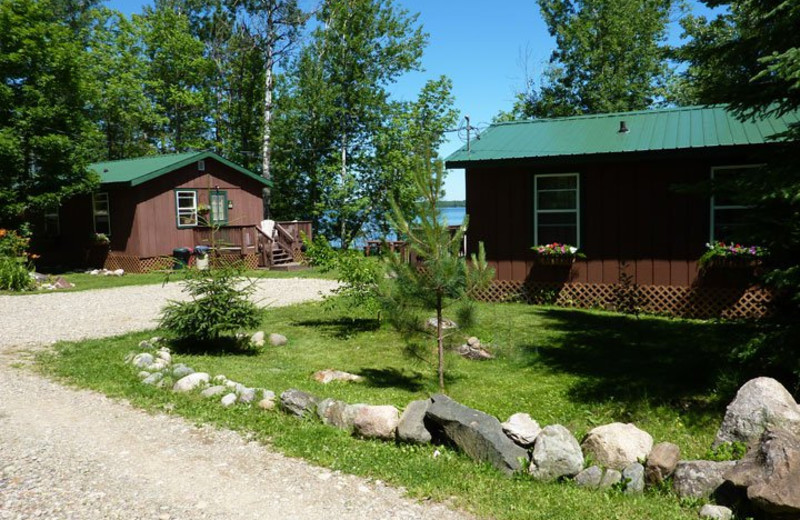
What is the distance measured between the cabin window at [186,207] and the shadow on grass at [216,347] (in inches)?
550

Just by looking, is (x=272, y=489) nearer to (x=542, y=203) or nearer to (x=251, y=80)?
(x=542, y=203)

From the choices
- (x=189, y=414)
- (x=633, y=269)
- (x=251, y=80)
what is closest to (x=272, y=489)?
(x=189, y=414)

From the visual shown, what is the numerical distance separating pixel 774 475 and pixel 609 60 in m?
29.8

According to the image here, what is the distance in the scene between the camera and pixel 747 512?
3.36 meters

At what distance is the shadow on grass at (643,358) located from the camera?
18.5 feet

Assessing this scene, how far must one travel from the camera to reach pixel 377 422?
4781 mm

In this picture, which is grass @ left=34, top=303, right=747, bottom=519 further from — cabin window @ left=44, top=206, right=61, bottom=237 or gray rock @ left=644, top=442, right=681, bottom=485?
cabin window @ left=44, top=206, right=61, bottom=237

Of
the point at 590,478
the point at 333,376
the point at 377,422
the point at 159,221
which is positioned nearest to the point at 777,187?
the point at 590,478

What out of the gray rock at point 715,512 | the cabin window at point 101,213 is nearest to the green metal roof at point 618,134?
the gray rock at point 715,512

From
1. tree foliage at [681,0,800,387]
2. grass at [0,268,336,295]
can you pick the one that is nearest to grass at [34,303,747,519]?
tree foliage at [681,0,800,387]

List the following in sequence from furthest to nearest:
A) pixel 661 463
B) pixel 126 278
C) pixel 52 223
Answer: pixel 52 223
pixel 126 278
pixel 661 463

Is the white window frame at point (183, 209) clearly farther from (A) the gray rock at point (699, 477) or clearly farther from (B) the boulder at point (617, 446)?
(A) the gray rock at point (699, 477)

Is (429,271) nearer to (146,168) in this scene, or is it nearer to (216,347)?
(216,347)

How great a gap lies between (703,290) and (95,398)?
9.14 m
